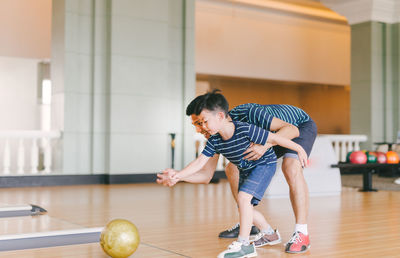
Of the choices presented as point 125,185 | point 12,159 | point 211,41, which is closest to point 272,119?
point 125,185

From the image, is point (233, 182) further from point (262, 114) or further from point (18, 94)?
point (18, 94)

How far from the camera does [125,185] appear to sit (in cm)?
752

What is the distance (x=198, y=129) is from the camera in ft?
9.14

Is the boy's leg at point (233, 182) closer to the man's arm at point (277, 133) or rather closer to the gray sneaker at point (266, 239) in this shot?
the gray sneaker at point (266, 239)

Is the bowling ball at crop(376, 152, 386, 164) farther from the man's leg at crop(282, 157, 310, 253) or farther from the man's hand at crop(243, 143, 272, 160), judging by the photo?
the man's hand at crop(243, 143, 272, 160)

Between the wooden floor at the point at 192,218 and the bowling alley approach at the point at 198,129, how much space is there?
0.02 meters

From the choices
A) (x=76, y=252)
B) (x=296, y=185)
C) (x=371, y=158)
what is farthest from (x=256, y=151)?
(x=371, y=158)

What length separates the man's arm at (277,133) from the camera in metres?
2.77

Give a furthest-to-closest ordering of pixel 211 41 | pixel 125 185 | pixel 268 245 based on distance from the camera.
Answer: pixel 211 41 < pixel 125 185 < pixel 268 245

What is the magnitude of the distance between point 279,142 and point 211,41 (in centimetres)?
872

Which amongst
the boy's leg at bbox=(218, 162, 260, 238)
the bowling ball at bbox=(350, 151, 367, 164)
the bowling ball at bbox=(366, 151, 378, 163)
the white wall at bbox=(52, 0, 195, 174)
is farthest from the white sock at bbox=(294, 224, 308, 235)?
the white wall at bbox=(52, 0, 195, 174)

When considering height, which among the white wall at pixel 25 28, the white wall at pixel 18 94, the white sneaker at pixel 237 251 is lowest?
the white sneaker at pixel 237 251

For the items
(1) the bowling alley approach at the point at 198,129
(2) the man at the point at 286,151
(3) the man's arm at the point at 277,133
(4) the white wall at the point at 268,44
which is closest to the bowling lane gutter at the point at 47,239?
(1) the bowling alley approach at the point at 198,129

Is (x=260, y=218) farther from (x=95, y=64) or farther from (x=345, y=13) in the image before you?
(x=345, y=13)
